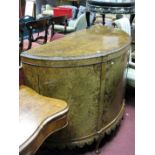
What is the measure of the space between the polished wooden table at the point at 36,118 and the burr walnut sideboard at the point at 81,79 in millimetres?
149

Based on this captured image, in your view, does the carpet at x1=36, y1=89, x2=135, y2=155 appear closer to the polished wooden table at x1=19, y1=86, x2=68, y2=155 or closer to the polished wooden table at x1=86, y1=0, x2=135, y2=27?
the polished wooden table at x1=19, y1=86, x2=68, y2=155

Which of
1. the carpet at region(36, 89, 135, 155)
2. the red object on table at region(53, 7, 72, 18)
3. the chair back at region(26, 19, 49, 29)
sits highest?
the red object on table at region(53, 7, 72, 18)

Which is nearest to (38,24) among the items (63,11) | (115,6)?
(115,6)

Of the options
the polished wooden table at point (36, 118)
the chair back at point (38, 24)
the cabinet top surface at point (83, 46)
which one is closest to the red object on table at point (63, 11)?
the chair back at point (38, 24)

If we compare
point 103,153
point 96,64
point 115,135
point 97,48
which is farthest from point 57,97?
point 115,135

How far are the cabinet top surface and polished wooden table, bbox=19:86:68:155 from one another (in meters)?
0.27

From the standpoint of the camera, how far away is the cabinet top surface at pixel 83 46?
1.65 meters

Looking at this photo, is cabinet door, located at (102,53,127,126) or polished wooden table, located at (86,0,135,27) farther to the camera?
polished wooden table, located at (86,0,135,27)

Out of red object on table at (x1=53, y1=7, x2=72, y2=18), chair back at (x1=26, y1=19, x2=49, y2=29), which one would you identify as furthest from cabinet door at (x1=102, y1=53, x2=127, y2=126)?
red object on table at (x1=53, y1=7, x2=72, y2=18)

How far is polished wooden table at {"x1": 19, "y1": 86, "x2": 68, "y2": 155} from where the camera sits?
44.4 inches

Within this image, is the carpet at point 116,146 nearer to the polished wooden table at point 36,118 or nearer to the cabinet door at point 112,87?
the cabinet door at point 112,87

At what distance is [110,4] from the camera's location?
8.25 ft
